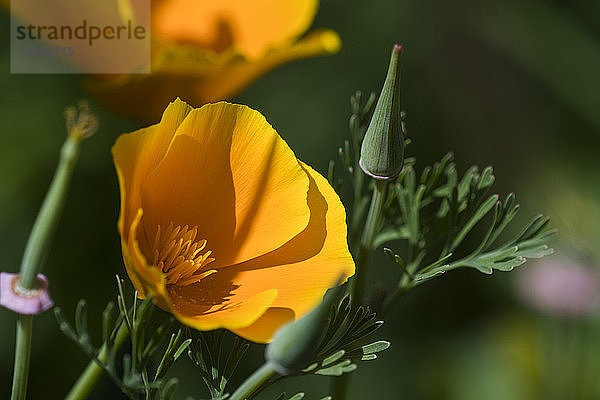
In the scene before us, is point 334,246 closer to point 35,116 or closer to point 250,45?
point 250,45

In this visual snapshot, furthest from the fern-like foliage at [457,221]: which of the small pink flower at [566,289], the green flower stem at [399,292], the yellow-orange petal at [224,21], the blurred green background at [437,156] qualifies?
the small pink flower at [566,289]

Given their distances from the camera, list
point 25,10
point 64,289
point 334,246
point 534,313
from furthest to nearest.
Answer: point 534,313 → point 64,289 → point 25,10 → point 334,246

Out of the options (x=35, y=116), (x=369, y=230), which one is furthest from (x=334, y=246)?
(x=35, y=116)

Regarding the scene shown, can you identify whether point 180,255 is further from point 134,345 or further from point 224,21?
point 224,21

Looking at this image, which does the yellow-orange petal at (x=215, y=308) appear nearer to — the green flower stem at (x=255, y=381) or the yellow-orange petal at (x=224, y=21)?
the green flower stem at (x=255, y=381)

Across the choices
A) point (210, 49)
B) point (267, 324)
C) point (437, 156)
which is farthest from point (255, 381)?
point (437, 156)

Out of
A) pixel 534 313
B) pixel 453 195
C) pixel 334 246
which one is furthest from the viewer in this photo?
pixel 534 313
